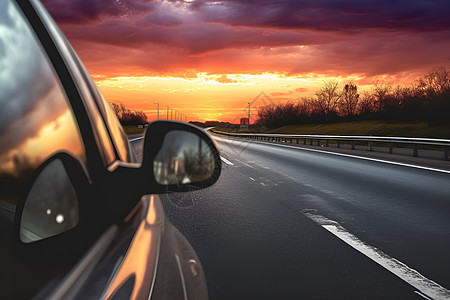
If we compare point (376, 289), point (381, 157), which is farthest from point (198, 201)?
point (381, 157)

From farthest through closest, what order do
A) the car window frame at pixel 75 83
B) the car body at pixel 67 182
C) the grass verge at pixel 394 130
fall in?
the grass verge at pixel 394 130, the car window frame at pixel 75 83, the car body at pixel 67 182

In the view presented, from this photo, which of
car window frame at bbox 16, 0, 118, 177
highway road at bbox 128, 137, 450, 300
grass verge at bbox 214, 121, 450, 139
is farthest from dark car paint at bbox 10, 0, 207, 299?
grass verge at bbox 214, 121, 450, 139

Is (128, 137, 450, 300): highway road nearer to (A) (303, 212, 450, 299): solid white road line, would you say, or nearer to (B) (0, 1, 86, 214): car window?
(A) (303, 212, 450, 299): solid white road line

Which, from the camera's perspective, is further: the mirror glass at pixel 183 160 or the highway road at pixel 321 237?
the highway road at pixel 321 237

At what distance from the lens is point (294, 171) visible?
13516 millimetres

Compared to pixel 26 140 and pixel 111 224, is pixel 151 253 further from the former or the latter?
pixel 26 140

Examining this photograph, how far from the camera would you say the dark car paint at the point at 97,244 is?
55.9 inches

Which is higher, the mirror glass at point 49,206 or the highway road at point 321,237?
the mirror glass at point 49,206

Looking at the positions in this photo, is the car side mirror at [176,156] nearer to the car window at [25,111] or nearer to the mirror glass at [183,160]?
the mirror glass at [183,160]

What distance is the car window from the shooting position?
1.38m

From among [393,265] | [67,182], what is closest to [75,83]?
[67,182]

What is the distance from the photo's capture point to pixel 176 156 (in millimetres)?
1913

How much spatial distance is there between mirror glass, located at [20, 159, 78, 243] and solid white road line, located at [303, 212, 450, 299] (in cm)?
293

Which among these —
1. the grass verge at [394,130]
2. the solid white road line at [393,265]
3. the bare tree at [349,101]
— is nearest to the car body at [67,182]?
the solid white road line at [393,265]
